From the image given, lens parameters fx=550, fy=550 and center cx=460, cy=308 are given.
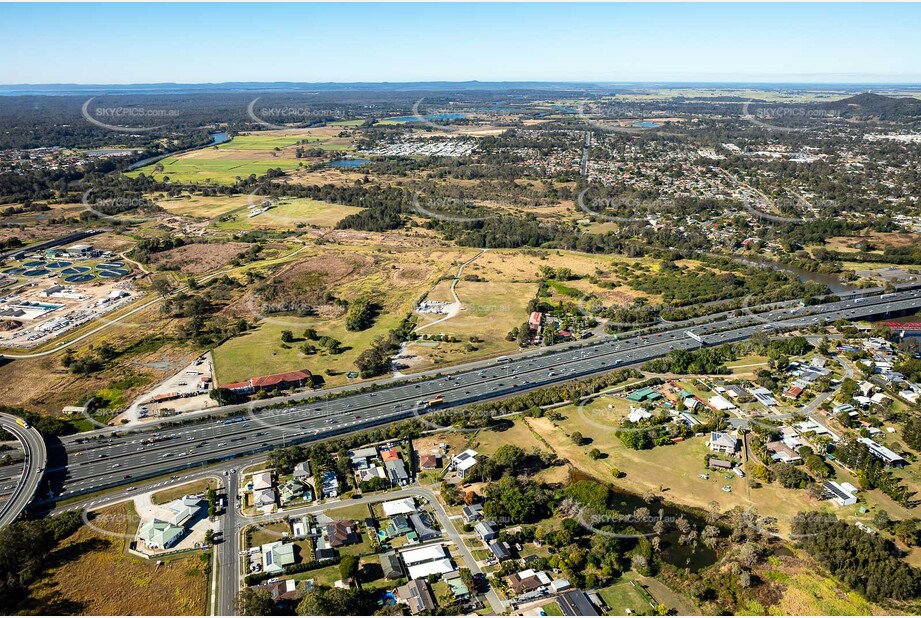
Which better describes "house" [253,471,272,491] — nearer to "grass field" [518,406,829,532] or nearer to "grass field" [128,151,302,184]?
"grass field" [518,406,829,532]

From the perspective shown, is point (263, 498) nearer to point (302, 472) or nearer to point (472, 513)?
point (302, 472)

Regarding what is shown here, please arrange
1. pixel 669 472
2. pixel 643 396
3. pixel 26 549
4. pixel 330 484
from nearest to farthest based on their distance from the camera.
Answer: pixel 26 549 < pixel 330 484 < pixel 669 472 < pixel 643 396

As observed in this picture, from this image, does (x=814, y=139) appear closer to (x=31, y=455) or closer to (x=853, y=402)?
(x=853, y=402)

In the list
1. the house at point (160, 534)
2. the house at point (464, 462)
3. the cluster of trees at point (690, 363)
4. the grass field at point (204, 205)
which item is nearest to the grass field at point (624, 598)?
the house at point (464, 462)

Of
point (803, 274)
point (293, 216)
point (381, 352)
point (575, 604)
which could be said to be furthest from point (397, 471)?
point (293, 216)

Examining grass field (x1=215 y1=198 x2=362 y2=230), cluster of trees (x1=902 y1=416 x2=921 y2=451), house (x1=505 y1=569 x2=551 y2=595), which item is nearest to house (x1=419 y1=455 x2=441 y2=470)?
house (x1=505 y1=569 x2=551 y2=595)
